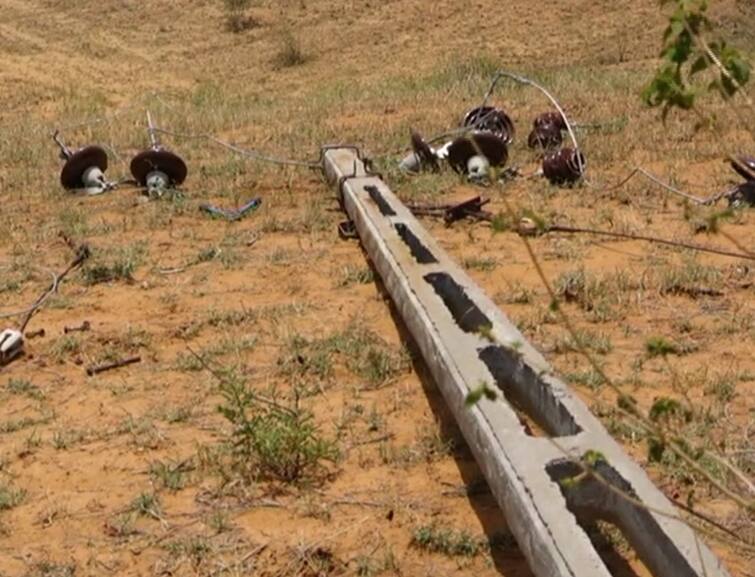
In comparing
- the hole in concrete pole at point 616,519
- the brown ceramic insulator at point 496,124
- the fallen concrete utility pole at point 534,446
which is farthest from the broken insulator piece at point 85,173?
the hole in concrete pole at point 616,519

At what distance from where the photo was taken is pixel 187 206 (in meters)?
6.75

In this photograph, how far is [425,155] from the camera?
7172 millimetres

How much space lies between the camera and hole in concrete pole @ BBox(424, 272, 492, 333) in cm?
408

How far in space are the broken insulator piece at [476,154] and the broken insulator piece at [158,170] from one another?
5.86 ft

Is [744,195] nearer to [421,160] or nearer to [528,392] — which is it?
[421,160]

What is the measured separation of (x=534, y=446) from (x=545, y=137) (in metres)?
4.95

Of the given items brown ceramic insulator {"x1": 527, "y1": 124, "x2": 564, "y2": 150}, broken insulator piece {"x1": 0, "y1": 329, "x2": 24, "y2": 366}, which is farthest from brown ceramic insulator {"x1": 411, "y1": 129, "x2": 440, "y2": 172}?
broken insulator piece {"x1": 0, "y1": 329, "x2": 24, "y2": 366}

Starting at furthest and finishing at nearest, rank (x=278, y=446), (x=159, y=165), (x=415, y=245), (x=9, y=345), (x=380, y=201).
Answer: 1. (x=159, y=165)
2. (x=380, y=201)
3. (x=415, y=245)
4. (x=9, y=345)
5. (x=278, y=446)

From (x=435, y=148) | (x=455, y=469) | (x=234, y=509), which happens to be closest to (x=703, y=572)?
(x=455, y=469)

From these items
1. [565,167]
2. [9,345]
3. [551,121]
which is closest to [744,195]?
[565,167]

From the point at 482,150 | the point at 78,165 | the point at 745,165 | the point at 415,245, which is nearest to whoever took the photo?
the point at 745,165

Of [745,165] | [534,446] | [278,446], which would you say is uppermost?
[745,165]

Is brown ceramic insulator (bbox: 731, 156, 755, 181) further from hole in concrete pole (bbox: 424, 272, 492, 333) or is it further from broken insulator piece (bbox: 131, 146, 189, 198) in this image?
broken insulator piece (bbox: 131, 146, 189, 198)

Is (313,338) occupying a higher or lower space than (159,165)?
lower
